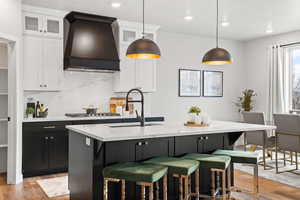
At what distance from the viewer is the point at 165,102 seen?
20.8ft

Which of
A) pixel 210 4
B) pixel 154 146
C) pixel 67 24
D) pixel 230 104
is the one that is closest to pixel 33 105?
Answer: pixel 67 24

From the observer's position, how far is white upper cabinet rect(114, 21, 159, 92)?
17.6ft

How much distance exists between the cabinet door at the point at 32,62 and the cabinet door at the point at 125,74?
143 cm

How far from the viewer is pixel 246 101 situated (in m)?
6.98

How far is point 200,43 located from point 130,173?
5083mm

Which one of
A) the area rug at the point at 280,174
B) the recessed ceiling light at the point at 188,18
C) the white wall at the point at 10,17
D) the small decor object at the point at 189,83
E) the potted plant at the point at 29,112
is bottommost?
the area rug at the point at 280,174

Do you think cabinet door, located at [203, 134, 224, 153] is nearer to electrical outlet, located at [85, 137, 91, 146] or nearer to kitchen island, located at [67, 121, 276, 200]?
→ kitchen island, located at [67, 121, 276, 200]

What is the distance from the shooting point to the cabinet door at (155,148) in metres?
2.96

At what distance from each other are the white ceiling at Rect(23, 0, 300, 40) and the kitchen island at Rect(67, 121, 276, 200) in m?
2.25

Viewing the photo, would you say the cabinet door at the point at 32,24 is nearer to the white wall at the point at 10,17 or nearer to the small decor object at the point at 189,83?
the white wall at the point at 10,17

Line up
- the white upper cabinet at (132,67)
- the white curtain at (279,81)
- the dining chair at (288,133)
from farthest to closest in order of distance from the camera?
the white curtain at (279,81) → the white upper cabinet at (132,67) → the dining chair at (288,133)

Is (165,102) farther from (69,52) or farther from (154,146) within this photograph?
(154,146)

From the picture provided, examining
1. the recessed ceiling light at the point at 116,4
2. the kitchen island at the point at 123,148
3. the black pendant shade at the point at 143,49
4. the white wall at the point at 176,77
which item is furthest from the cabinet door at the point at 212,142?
the white wall at the point at 176,77

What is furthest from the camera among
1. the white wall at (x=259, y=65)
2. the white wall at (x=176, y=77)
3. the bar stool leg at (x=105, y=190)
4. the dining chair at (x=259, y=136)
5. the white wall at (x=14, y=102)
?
the white wall at (x=259, y=65)
